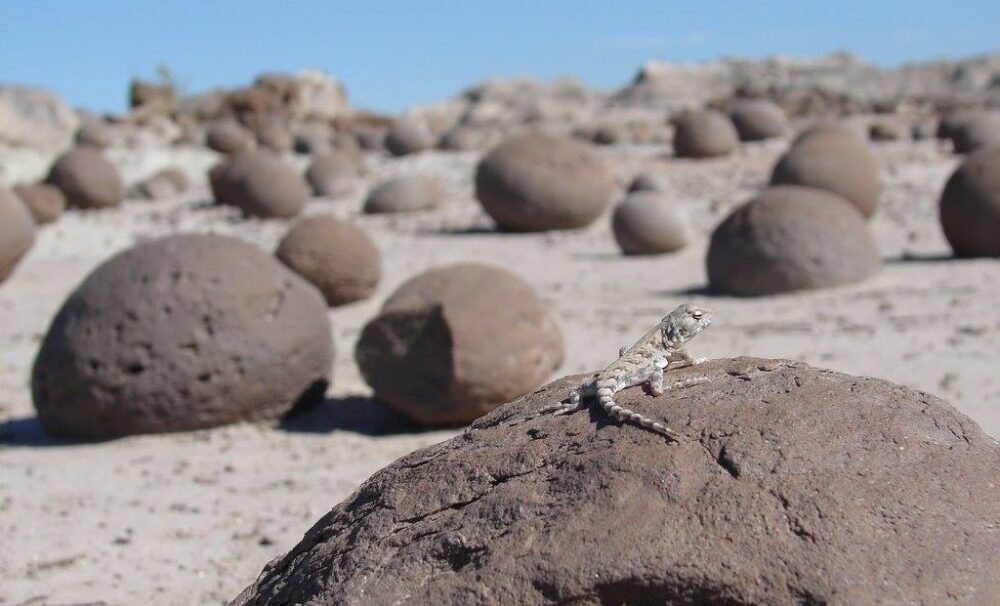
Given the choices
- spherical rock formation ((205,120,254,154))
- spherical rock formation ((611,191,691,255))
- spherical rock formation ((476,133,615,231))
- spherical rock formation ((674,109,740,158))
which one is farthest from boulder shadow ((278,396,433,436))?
spherical rock formation ((205,120,254,154))

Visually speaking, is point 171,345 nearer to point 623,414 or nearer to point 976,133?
point 623,414

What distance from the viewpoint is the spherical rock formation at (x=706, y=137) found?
2041 cm

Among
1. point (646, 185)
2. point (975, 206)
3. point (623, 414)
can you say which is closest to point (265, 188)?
point (646, 185)

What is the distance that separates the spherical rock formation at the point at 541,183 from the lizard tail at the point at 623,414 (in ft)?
37.8

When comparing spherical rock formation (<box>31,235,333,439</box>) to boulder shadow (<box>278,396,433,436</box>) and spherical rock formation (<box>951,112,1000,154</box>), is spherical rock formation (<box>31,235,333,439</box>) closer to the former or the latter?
boulder shadow (<box>278,396,433,436</box>)

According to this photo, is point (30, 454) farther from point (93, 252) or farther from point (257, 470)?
point (93, 252)

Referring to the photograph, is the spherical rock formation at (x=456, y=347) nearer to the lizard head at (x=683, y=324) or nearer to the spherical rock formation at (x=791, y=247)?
the spherical rock formation at (x=791, y=247)

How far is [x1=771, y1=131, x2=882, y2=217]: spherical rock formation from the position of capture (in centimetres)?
1340

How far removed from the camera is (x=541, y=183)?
14.2m

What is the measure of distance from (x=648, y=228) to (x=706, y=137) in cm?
821

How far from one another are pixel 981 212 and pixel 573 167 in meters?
4.98

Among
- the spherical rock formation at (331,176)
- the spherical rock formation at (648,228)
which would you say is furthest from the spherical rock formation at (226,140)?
the spherical rock formation at (648,228)

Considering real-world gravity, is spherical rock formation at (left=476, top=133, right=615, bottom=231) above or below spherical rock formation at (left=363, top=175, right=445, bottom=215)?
above

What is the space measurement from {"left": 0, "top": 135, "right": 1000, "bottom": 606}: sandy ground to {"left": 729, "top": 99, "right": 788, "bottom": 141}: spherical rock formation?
22.5ft
